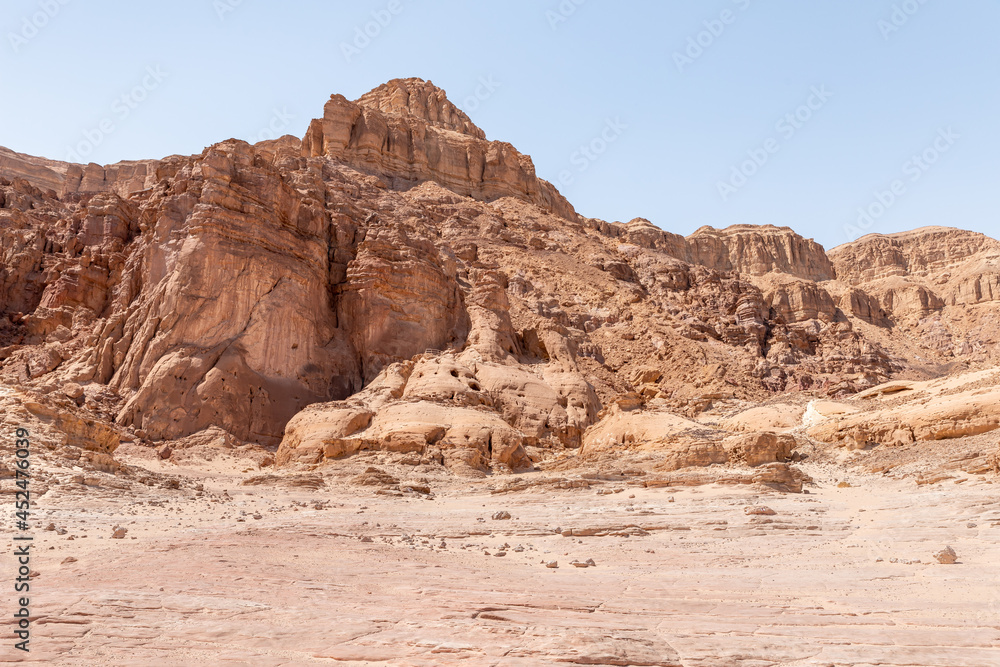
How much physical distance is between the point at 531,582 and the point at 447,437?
61.5 ft

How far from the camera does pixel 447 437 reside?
27719 millimetres

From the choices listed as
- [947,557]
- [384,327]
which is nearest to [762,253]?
[384,327]

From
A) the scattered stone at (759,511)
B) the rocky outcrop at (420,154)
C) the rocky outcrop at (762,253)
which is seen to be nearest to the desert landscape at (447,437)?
the rocky outcrop at (420,154)

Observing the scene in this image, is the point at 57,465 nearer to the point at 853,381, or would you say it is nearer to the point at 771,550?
the point at 771,550

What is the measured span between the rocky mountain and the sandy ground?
545 centimetres

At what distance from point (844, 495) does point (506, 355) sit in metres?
21.2

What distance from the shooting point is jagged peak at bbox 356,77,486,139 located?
3337 inches

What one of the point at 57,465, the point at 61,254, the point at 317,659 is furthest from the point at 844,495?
the point at 61,254

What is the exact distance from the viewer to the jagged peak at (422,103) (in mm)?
84750

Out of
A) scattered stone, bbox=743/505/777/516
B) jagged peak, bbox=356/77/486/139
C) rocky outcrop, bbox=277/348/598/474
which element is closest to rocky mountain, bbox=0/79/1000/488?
rocky outcrop, bbox=277/348/598/474

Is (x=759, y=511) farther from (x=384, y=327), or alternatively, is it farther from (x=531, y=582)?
(x=384, y=327)

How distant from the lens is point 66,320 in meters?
40.3

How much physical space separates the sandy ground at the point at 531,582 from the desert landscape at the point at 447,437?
0.20 ft

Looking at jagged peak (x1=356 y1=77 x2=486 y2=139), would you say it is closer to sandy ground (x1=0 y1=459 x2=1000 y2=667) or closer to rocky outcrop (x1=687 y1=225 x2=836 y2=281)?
rocky outcrop (x1=687 y1=225 x2=836 y2=281)
